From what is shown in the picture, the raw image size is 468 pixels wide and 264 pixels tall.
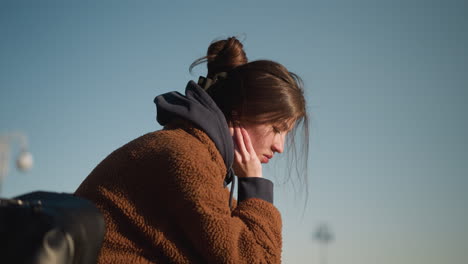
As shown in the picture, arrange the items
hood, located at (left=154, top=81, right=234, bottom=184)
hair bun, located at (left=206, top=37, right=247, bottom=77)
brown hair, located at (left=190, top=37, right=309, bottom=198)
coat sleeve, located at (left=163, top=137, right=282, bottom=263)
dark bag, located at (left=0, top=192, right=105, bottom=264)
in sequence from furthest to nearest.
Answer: hair bun, located at (left=206, top=37, right=247, bottom=77) → brown hair, located at (left=190, top=37, right=309, bottom=198) → hood, located at (left=154, top=81, right=234, bottom=184) → coat sleeve, located at (left=163, top=137, right=282, bottom=263) → dark bag, located at (left=0, top=192, right=105, bottom=264)

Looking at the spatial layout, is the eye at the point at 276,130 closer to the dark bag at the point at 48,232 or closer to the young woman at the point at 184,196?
the young woman at the point at 184,196

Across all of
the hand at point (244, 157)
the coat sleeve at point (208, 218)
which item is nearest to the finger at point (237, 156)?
the hand at point (244, 157)

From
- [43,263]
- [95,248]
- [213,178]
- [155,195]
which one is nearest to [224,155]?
[213,178]

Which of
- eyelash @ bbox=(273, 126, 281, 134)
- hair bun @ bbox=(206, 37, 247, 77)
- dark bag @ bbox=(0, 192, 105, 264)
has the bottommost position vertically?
eyelash @ bbox=(273, 126, 281, 134)

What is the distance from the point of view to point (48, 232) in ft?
5.61

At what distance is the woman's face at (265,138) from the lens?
3.35m

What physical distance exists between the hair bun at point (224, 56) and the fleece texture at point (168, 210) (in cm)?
97

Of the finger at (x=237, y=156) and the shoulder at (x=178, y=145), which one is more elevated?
the shoulder at (x=178, y=145)

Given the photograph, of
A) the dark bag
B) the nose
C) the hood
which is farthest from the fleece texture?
the nose

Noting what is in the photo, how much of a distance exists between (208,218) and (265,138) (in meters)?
0.98

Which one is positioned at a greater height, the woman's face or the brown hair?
the brown hair

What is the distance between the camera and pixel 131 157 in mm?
2701

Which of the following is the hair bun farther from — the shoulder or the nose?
the shoulder

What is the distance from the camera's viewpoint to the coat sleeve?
2.54 metres
